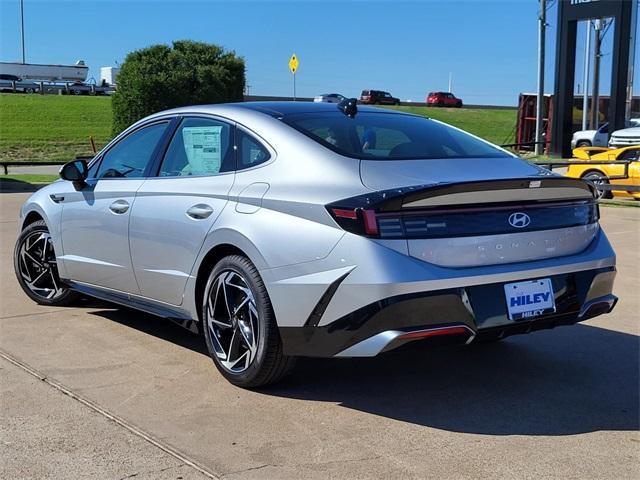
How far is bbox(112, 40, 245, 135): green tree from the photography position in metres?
24.3

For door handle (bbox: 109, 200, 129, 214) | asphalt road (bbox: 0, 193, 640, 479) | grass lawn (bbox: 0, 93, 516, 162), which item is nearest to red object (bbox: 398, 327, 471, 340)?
asphalt road (bbox: 0, 193, 640, 479)

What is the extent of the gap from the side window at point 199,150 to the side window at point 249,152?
0.07 meters

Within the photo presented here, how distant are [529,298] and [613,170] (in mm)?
13906

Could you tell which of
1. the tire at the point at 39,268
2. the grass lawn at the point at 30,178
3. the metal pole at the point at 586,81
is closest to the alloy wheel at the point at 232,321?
the tire at the point at 39,268

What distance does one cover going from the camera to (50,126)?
38125mm

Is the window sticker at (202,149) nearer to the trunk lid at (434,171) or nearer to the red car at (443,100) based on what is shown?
the trunk lid at (434,171)

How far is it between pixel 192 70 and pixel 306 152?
21.8 m

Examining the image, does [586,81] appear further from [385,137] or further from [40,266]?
[385,137]

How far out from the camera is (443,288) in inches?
150

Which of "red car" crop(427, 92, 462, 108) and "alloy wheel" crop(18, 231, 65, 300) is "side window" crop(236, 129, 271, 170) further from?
"red car" crop(427, 92, 462, 108)

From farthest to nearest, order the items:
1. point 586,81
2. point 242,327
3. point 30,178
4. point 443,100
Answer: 1. point 443,100
2. point 586,81
3. point 30,178
4. point 242,327

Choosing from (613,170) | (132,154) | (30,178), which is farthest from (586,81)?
(132,154)

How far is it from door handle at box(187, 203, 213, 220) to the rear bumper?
3.05 ft

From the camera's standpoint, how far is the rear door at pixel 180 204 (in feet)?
15.3
